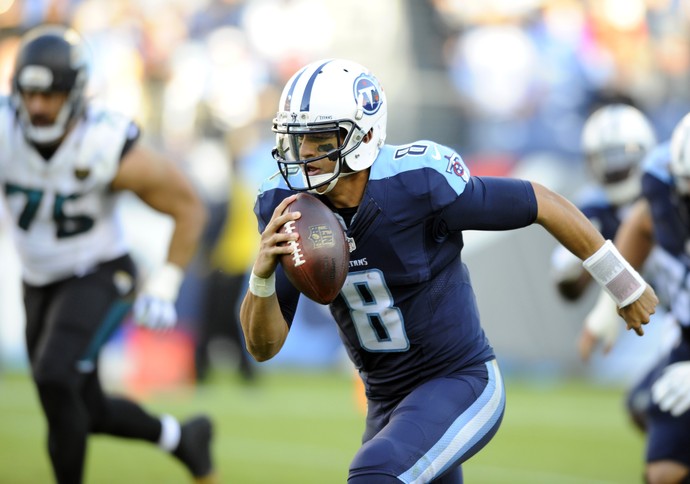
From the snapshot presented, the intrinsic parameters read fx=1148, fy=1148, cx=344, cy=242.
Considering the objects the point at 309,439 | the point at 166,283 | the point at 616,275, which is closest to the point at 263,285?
the point at 616,275

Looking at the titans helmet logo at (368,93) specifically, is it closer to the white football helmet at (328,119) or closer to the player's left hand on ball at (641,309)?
the white football helmet at (328,119)

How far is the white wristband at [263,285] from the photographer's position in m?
3.49

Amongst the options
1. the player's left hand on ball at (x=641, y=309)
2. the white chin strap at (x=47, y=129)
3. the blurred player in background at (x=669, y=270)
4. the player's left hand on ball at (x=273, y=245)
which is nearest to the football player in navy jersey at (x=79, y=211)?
the white chin strap at (x=47, y=129)

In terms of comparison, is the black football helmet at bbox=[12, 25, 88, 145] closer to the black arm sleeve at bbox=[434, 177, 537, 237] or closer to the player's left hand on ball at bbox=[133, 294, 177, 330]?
the player's left hand on ball at bbox=[133, 294, 177, 330]

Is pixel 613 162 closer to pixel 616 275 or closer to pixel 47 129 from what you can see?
pixel 616 275

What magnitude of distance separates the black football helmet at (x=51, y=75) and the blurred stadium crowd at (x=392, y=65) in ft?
17.3

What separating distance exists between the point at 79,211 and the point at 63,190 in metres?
0.12

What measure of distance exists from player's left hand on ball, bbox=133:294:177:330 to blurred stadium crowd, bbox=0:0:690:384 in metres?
5.37

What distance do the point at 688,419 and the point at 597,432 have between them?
314 cm

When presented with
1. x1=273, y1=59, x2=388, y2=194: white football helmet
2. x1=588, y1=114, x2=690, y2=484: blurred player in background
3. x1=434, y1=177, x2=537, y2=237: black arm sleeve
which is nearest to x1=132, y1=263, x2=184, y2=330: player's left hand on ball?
x1=273, y1=59, x2=388, y2=194: white football helmet

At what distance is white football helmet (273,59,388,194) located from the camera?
3.59 meters

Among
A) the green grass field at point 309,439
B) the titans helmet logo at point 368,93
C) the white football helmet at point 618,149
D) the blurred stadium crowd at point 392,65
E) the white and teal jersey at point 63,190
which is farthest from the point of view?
the blurred stadium crowd at point 392,65

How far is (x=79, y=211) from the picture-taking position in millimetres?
5074

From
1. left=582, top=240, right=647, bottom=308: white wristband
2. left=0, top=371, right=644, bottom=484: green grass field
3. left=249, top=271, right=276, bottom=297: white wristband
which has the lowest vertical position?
left=0, top=371, right=644, bottom=484: green grass field
